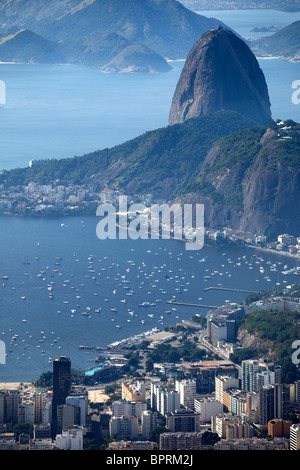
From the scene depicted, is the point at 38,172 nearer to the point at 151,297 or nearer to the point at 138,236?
the point at 138,236

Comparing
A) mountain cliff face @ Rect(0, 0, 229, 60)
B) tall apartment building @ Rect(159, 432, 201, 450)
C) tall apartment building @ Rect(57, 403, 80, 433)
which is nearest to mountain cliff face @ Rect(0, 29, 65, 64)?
mountain cliff face @ Rect(0, 0, 229, 60)

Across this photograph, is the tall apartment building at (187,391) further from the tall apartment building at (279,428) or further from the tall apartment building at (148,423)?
the tall apartment building at (279,428)

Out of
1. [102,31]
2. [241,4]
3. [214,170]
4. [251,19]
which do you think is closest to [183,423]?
[214,170]

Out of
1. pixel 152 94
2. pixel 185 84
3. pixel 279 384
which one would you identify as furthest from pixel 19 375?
pixel 152 94

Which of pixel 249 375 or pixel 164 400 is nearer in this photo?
pixel 164 400

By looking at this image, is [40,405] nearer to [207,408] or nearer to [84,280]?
[207,408]

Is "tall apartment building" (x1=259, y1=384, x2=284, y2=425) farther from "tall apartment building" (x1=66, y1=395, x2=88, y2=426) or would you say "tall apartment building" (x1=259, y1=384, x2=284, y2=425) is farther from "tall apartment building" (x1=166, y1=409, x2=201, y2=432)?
"tall apartment building" (x1=66, y1=395, x2=88, y2=426)
